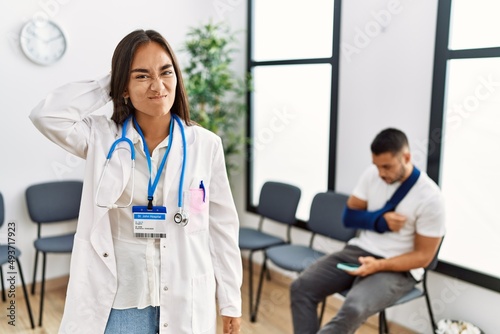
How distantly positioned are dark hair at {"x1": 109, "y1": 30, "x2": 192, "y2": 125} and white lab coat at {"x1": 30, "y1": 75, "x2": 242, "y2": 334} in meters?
0.05

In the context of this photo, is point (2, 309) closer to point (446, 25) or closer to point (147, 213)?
point (147, 213)

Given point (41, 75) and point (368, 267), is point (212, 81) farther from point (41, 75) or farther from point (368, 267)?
point (368, 267)

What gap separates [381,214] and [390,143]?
0.40 meters

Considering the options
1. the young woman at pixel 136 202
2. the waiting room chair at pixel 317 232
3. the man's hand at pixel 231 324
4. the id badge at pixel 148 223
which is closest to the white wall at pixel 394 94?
the waiting room chair at pixel 317 232

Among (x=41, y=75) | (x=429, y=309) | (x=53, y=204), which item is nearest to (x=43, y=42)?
(x=41, y=75)

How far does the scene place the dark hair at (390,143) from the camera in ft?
7.72

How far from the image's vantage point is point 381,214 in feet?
8.05

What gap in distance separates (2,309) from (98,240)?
7.97 feet

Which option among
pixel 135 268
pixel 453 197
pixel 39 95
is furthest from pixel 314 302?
pixel 39 95

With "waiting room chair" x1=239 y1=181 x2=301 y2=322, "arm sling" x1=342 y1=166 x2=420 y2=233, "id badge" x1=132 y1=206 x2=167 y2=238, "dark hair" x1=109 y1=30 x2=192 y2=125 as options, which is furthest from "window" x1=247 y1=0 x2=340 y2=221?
"id badge" x1=132 y1=206 x2=167 y2=238

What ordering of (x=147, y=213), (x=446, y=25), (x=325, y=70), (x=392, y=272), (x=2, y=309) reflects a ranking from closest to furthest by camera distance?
(x=147, y=213)
(x=392, y=272)
(x=446, y=25)
(x=2, y=309)
(x=325, y=70)

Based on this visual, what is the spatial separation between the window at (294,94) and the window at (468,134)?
0.81 m

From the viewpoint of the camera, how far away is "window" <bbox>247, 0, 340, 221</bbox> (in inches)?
130

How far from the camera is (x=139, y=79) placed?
125cm
